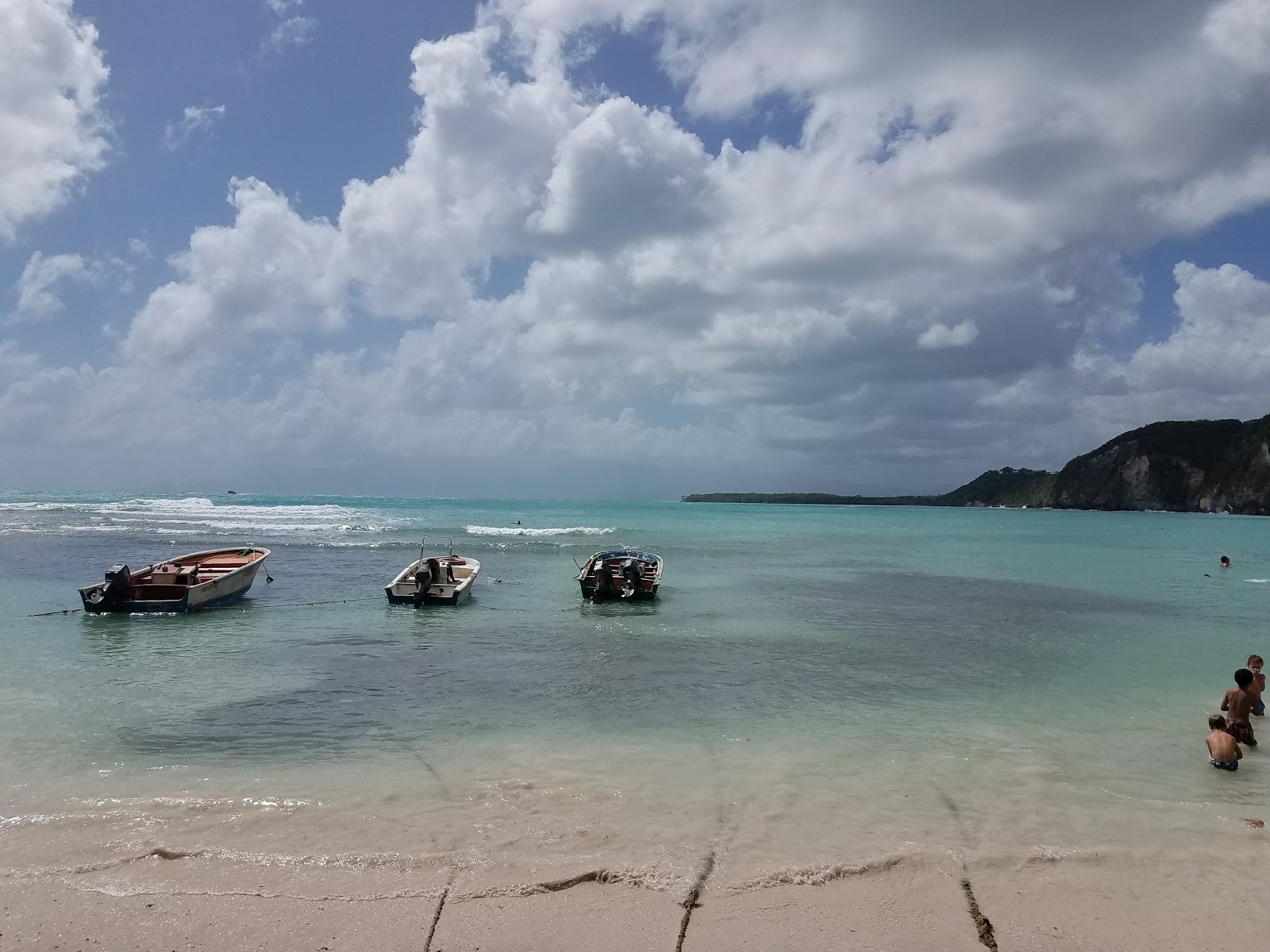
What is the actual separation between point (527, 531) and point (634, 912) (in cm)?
5434

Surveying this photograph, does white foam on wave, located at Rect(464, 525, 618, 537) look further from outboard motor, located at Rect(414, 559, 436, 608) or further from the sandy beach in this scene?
the sandy beach

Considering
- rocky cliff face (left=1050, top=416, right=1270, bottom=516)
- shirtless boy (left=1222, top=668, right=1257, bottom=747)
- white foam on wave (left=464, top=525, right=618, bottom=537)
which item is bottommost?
white foam on wave (left=464, top=525, right=618, bottom=537)

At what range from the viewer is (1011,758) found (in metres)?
8.60

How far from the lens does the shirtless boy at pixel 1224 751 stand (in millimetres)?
8320

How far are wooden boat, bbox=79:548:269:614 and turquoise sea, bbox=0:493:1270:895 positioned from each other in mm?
696

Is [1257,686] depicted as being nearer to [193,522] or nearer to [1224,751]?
[1224,751]

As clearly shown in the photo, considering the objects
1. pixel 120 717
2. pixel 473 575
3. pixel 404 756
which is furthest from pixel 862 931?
pixel 473 575

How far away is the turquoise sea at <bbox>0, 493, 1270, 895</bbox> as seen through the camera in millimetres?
6270

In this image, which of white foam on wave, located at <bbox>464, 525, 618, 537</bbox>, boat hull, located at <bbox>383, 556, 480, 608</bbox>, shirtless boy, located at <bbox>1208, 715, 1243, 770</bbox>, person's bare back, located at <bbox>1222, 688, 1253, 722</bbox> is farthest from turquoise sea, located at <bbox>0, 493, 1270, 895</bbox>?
white foam on wave, located at <bbox>464, 525, 618, 537</bbox>

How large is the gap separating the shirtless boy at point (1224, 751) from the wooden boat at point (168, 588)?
68.6 feet

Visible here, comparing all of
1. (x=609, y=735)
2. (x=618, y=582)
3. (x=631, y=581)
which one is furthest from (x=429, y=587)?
(x=609, y=735)

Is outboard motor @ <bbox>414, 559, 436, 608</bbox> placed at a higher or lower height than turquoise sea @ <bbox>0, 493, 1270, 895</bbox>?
higher

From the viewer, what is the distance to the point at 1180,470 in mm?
135875

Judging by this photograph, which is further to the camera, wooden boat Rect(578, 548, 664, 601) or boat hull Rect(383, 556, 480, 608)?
wooden boat Rect(578, 548, 664, 601)
